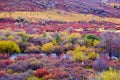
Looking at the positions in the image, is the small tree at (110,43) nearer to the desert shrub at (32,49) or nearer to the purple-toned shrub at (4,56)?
the desert shrub at (32,49)

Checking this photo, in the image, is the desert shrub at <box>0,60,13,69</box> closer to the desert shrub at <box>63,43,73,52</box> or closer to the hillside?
the desert shrub at <box>63,43,73,52</box>

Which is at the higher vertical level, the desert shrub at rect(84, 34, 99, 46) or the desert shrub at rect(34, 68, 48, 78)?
the desert shrub at rect(34, 68, 48, 78)

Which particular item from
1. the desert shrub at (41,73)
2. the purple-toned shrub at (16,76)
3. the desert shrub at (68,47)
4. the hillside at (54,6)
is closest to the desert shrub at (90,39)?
the desert shrub at (68,47)

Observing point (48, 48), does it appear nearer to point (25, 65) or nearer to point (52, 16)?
point (25, 65)

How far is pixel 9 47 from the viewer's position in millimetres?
43562

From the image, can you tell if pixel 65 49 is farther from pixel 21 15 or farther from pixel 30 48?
pixel 21 15

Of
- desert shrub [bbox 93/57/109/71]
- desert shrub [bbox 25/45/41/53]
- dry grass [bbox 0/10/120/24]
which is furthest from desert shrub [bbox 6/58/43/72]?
dry grass [bbox 0/10/120/24]

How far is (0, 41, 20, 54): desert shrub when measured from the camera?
1690 inches

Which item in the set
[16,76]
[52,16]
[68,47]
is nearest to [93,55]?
[68,47]

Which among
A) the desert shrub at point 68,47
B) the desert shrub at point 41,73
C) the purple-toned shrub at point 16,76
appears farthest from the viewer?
the desert shrub at point 68,47

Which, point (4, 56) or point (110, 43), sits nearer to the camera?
point (4, 56)

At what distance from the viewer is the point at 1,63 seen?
1384 inches

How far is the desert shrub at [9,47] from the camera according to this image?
1690 inches

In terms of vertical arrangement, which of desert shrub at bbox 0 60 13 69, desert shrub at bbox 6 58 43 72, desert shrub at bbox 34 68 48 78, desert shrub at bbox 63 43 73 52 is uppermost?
desert shrub at bbox 34 68 48 78
